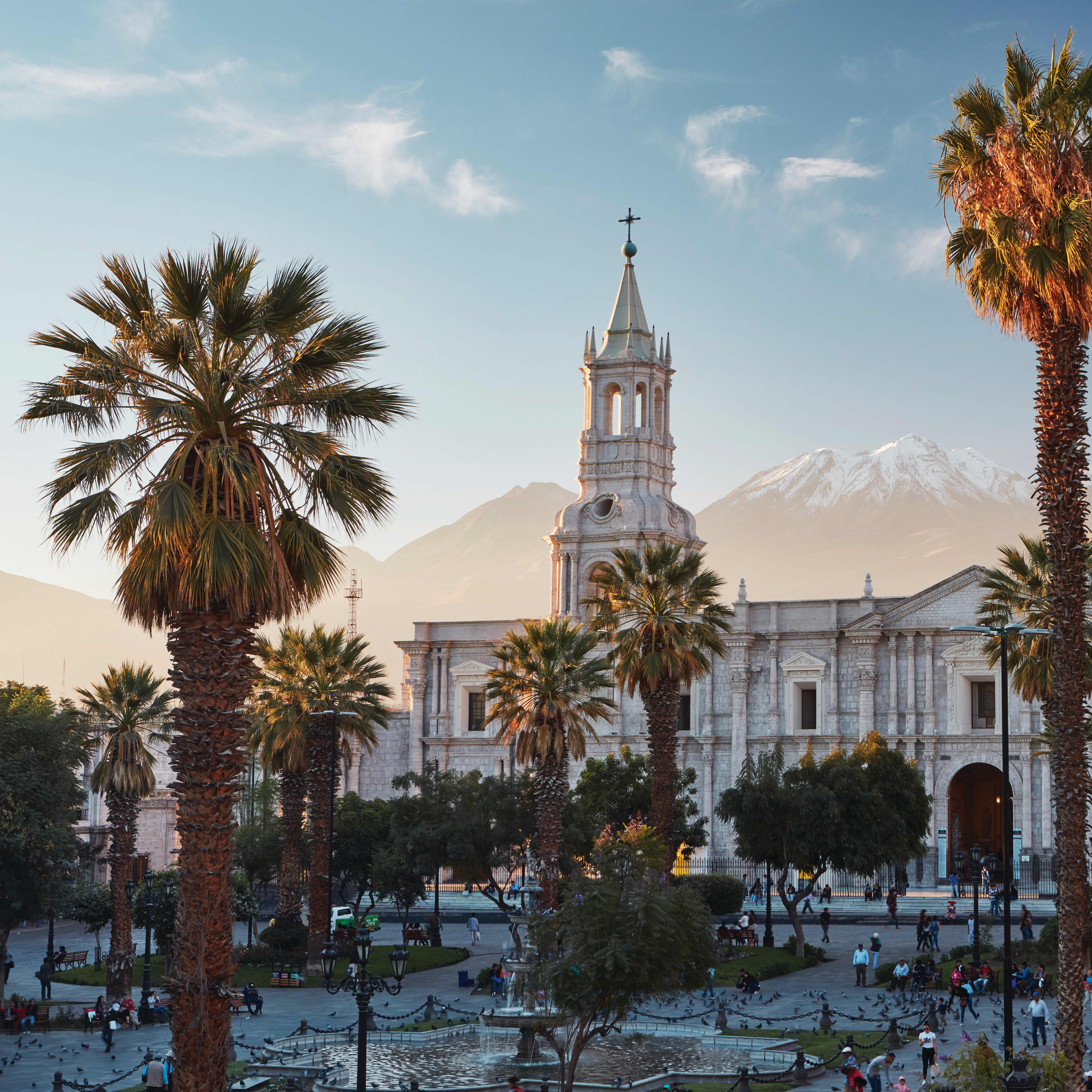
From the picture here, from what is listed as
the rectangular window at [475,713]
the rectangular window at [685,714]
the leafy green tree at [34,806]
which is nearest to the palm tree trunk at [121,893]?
the leafy green tree at [34,806]

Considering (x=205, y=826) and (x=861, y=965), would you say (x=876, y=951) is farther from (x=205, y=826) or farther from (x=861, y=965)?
(x=205, y=826)

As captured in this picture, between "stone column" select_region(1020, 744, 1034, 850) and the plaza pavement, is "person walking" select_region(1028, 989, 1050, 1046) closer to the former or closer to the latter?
the plaza pavement

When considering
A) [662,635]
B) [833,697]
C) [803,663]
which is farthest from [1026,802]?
[662,635]

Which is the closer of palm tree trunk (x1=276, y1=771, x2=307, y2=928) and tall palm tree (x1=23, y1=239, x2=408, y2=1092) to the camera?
tall palm tree (x1=23, y1=239, x2=408, y2=1092)

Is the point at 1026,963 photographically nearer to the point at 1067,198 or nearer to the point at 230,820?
the point at 1067,198

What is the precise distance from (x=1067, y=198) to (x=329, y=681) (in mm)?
28155

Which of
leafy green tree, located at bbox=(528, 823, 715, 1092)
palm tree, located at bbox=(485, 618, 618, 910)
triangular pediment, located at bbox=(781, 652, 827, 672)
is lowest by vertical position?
leafy green tree, located at bbox=(528, 823, 715, 1092)

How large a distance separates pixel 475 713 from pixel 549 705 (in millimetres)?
32562

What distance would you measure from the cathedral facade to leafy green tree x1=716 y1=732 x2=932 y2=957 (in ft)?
40.1

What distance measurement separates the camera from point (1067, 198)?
760 inches

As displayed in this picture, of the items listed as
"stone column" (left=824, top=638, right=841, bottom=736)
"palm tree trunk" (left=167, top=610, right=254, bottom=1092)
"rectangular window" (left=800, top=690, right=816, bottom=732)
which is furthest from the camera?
"rectangular window" (left=800, top=690, right=816, bottom=732)

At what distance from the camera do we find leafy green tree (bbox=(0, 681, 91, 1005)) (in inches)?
1326

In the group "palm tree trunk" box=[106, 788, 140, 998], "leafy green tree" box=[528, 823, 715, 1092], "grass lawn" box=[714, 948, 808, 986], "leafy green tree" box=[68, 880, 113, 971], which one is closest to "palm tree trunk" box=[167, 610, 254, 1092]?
→ "leafy green tree" box=[528, 823, 715, 1092]

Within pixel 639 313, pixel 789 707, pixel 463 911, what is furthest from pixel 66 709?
pixel 639 313
